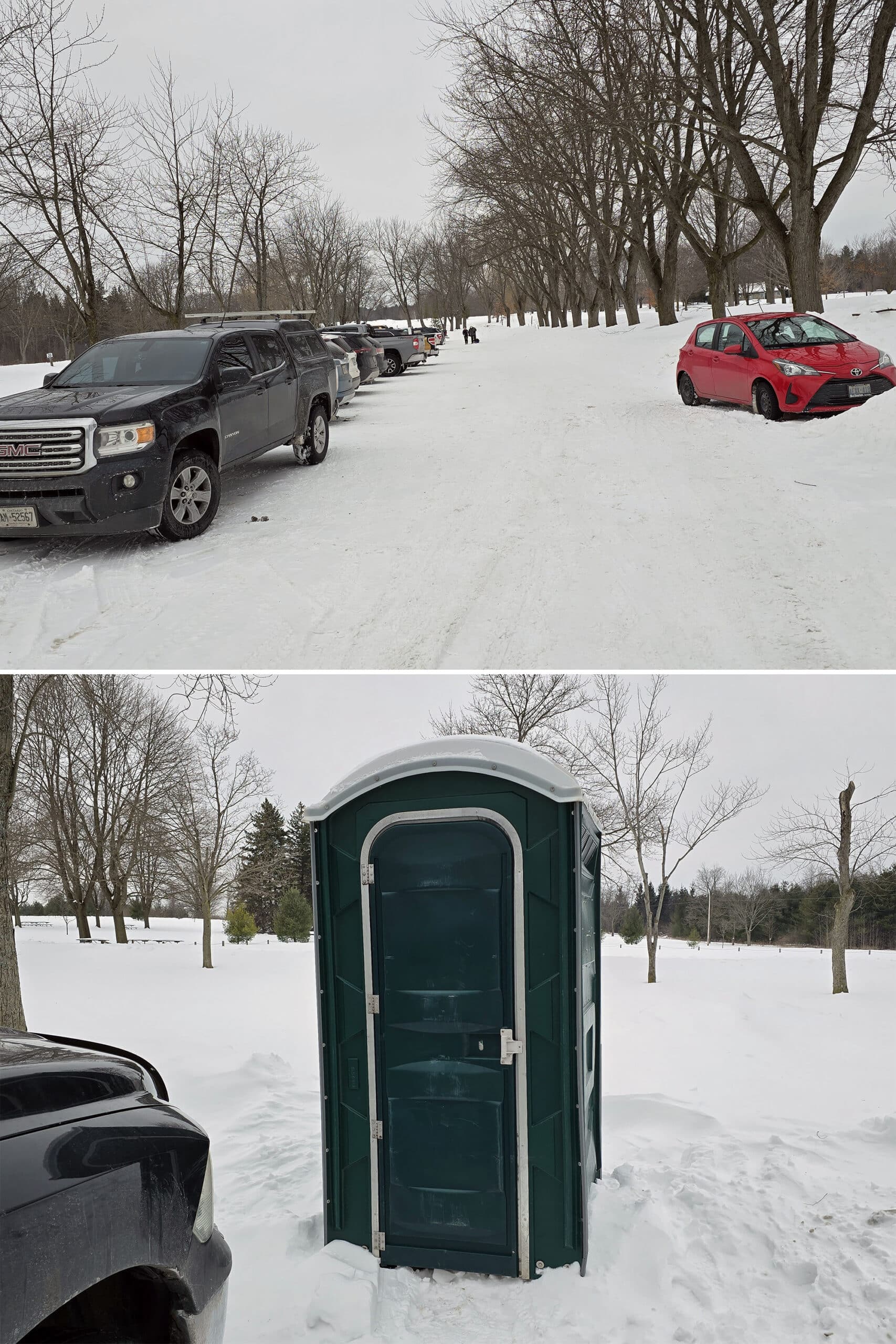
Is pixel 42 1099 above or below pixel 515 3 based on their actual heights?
below

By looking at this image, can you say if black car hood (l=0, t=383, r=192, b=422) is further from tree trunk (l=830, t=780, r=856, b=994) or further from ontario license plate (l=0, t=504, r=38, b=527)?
tree trunk (l=830, t=780, r=856, b=994)

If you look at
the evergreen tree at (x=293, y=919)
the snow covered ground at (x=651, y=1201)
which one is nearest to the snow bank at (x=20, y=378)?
the snow covered ground at (x=651, y=1201)

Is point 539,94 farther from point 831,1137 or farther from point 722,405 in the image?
point 831,1137

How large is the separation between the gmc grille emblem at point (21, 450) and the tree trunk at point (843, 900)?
16.9 metres

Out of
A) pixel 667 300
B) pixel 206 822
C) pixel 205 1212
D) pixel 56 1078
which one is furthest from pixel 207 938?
pixel 667 300

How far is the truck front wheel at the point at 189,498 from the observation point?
29.3 ft

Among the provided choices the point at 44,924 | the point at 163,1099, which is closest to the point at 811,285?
the point at 163,1099

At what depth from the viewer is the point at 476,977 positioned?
15.1ft

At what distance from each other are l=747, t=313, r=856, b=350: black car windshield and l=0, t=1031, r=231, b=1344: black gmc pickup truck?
14190 millimetres

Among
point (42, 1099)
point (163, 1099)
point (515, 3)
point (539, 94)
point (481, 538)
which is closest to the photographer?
point (42, 1099)

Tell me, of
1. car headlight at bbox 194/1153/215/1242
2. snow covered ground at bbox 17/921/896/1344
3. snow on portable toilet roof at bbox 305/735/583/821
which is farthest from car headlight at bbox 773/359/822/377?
car headlight at bbox 194/1153/215/1242

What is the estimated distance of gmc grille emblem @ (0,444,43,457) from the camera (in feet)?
26.5

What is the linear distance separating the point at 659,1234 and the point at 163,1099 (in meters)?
3.14

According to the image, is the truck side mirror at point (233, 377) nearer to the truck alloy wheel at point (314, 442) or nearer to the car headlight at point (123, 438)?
the car headlight at point (123, 438)
